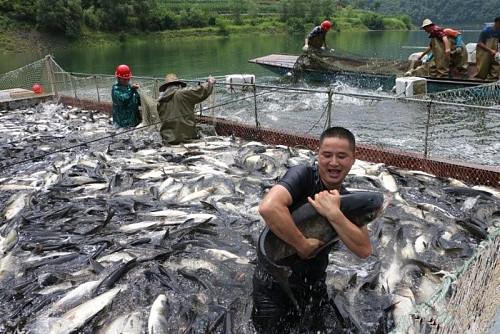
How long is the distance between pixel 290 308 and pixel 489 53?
44.3 feet

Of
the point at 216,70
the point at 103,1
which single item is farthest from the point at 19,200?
the point at 103,1

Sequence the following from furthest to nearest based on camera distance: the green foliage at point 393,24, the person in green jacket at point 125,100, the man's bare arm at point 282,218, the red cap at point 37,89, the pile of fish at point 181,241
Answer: the green foliage at point 393,24
the red cap at point 37,89
the person in green jacket at point 125,100
the pile of fish at point 181,241
the man's bare arm at point 282,218

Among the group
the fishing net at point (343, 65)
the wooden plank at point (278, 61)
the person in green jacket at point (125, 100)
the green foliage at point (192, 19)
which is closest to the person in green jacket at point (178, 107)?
the person in green jacket at point (125, 100)

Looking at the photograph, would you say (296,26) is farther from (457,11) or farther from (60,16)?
(457,11)

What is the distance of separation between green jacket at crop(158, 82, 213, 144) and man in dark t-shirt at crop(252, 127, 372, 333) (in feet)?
21.4

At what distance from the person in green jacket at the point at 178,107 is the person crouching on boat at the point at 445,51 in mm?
9043

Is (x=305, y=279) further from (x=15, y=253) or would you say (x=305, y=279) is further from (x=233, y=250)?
(x=15, y=253)

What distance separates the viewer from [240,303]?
432 centimetres

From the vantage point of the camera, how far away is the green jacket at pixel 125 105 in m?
11.1

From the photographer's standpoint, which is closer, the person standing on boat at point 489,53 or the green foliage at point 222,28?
the person standing on boat at point 489,53

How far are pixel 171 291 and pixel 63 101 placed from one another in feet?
42.7

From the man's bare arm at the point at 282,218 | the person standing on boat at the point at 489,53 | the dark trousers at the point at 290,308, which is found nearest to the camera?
the man's bare arm at the point at 282,218

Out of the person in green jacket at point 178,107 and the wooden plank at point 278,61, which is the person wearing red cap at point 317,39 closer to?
the wooden plank at point 278,61

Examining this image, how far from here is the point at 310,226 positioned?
2.92m
